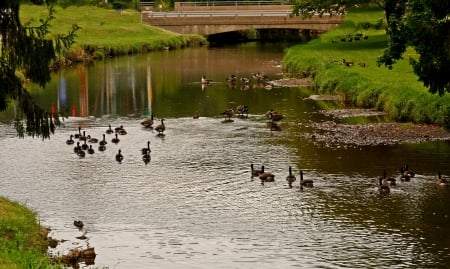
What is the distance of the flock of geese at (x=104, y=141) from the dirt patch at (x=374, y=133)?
35.5ft

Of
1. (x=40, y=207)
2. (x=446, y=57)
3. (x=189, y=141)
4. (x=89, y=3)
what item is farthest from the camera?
(x=89, y=3)

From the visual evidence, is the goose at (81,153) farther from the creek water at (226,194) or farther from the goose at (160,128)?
the goose at (160,128)

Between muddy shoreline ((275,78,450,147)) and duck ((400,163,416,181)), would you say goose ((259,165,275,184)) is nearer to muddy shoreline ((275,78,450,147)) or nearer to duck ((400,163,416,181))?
duck ((400,163,416,181))

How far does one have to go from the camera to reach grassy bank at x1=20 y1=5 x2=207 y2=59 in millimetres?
121250

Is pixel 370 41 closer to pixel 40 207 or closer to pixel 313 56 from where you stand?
pixel 313 56

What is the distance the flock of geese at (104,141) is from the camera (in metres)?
52.2

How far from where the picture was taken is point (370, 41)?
105625mm

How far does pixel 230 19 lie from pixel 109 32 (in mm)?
17857

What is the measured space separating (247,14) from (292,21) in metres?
7.01

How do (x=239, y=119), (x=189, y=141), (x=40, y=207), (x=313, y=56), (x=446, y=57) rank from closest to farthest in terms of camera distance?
1. (x=40, y=207)
2. (x=446, y=57)
3. (x=189, y=141)
4. (x=239, y=119)
5. (x=313, y=56)

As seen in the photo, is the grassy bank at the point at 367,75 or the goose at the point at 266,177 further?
the grassy bank at the point at 367,75

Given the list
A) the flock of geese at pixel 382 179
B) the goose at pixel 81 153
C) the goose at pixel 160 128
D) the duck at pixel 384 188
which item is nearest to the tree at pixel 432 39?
the flock of geese at pixel 382 179

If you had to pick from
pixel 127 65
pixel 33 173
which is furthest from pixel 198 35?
pixel 33 173

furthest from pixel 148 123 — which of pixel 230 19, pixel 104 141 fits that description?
pixel 230 19
